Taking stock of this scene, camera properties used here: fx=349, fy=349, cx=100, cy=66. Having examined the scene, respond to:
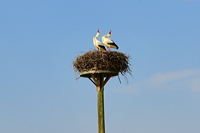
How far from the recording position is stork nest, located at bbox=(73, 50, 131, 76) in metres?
12.0

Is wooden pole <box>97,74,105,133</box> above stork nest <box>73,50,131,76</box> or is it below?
below

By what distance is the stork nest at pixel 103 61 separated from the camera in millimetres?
12000

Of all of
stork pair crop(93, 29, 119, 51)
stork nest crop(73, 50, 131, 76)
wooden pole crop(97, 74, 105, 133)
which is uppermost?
stork pair crop(93, 29, 119, 51)

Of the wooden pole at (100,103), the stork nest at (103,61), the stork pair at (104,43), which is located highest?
the stork pair at (104,43)

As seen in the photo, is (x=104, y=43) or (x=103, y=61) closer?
(x=103, y=61)

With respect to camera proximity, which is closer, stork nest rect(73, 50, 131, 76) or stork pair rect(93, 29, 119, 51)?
stork nest rect(73, 50, 131, 76)

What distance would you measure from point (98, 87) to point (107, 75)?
578 mm

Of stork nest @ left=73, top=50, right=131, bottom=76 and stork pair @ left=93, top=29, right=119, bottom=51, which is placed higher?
stork pair @ left=93, top=29, right=119, bottom=51

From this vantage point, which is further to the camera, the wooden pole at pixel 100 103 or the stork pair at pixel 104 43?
the stork pair at pixel 104 43

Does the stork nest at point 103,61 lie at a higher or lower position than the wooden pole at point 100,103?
higher

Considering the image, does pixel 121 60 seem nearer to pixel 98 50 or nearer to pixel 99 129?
pixel 98 50

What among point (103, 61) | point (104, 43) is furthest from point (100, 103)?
point (104, 43)

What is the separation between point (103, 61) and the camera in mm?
11914

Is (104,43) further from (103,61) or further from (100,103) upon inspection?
(100,103)
